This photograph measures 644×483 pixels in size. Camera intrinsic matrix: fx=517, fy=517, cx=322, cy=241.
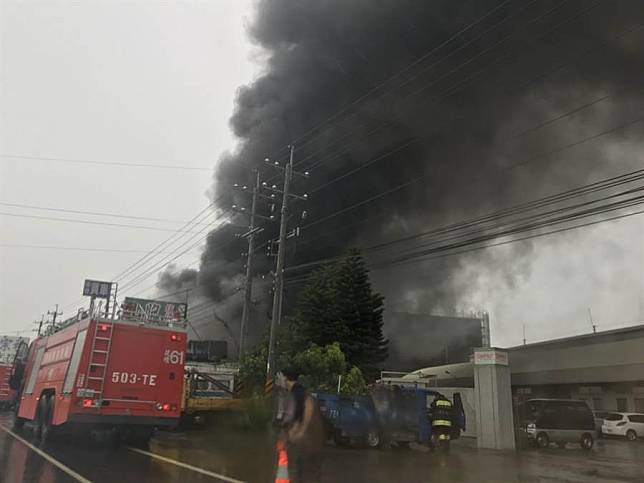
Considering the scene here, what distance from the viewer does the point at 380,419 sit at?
13914mm

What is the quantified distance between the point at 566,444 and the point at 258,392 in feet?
34.5

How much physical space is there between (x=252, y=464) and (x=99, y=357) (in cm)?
400

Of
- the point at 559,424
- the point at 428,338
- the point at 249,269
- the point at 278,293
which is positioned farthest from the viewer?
the point at 428,338

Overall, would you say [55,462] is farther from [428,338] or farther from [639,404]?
[428,338]

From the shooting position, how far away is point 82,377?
33.8 feet

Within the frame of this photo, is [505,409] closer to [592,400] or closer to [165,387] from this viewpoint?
[165,387]

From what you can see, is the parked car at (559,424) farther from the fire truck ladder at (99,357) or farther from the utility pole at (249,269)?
the fire truck ladder at (99,357)

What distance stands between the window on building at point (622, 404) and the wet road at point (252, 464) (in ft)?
60.9

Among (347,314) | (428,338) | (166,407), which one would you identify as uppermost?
(428,338)

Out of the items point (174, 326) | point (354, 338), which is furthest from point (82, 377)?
point (354, 338)

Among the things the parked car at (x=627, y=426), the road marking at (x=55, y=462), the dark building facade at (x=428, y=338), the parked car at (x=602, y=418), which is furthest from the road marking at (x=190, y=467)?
the dark building facade at (x=428, y=338)

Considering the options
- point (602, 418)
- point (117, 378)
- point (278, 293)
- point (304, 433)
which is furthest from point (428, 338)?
point (304, 433)

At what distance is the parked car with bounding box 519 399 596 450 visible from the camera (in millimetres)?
16141

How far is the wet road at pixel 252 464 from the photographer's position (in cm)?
745
